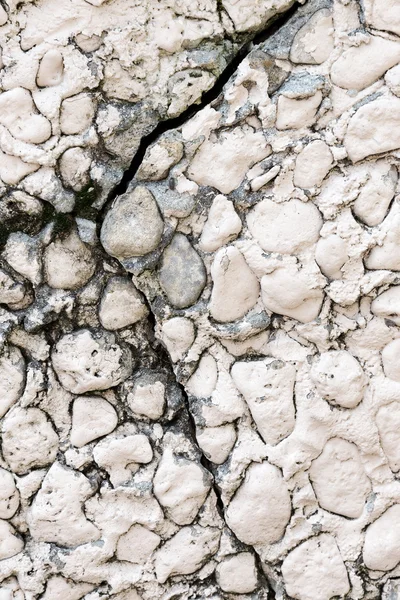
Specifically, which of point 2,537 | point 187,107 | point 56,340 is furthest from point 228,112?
point 2,537

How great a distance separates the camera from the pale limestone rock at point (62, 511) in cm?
140

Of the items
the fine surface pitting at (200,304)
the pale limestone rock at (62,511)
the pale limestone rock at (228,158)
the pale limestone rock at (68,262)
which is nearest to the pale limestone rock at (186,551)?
the fine surface pitting at (200,304)

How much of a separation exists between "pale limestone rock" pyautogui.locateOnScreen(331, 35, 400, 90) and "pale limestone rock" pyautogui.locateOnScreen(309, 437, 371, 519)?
23.0 inches

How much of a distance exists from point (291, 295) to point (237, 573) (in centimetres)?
50

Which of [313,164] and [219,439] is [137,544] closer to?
[219,439]

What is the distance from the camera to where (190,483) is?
142 centimetres

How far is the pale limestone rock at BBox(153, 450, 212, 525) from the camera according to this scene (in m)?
1.41

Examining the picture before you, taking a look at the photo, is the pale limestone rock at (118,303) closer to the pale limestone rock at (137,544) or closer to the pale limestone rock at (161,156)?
the pale limestone rock at (161,156)

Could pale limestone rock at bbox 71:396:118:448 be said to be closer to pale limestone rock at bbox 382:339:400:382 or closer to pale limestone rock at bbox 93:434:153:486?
pale limestone rock at bbox 93:434:153:486

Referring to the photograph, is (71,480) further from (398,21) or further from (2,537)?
(398,21)

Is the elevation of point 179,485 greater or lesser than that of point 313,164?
lesser

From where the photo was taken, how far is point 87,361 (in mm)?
1397

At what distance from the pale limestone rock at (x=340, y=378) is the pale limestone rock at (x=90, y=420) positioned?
354 millimetres

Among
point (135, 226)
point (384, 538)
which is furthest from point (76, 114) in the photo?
point (384, 538)
